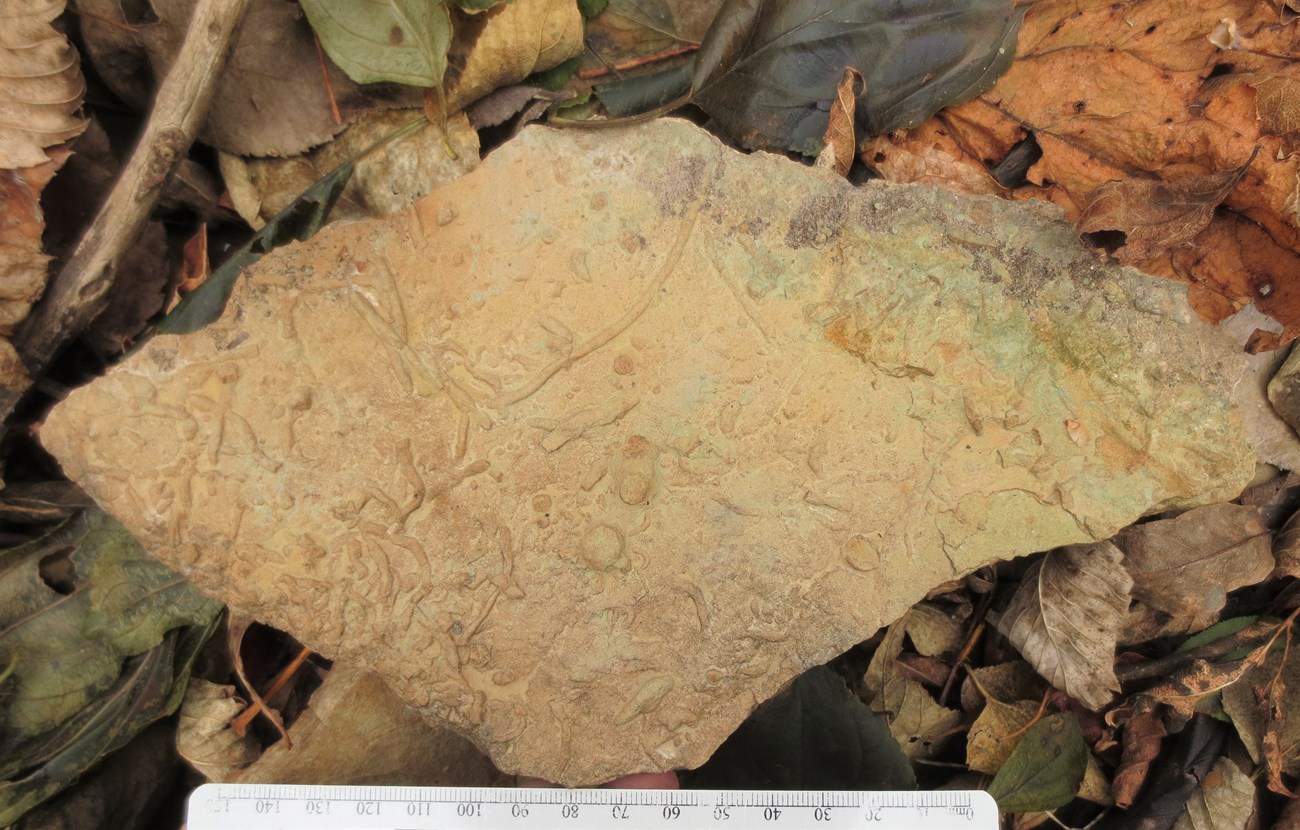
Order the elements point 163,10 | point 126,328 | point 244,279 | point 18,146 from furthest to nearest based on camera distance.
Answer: point 126,328 → point 163,10 → point 18,146 → point 244,279

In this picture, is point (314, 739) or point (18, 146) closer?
point (18, 146)

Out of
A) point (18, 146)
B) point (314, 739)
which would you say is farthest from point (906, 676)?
point (18, 146)

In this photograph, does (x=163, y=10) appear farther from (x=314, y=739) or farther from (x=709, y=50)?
(x=314, y=739)

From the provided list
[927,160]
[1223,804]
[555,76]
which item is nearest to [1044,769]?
[1223,804]

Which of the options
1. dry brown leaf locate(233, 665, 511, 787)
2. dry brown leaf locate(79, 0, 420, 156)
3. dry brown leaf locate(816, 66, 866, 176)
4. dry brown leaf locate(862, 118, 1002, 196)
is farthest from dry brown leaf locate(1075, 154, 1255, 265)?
dry brown leaf locate(233, 665, 511, 787)

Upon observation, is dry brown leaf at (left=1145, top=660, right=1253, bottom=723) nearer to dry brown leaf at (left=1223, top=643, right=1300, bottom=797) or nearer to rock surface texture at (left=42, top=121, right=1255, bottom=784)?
dry brown leaf at (left=1223, top=643, right=1300, bottom=797)

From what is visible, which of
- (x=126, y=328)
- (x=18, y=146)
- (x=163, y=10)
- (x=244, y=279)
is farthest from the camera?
(x=126, y=328)
